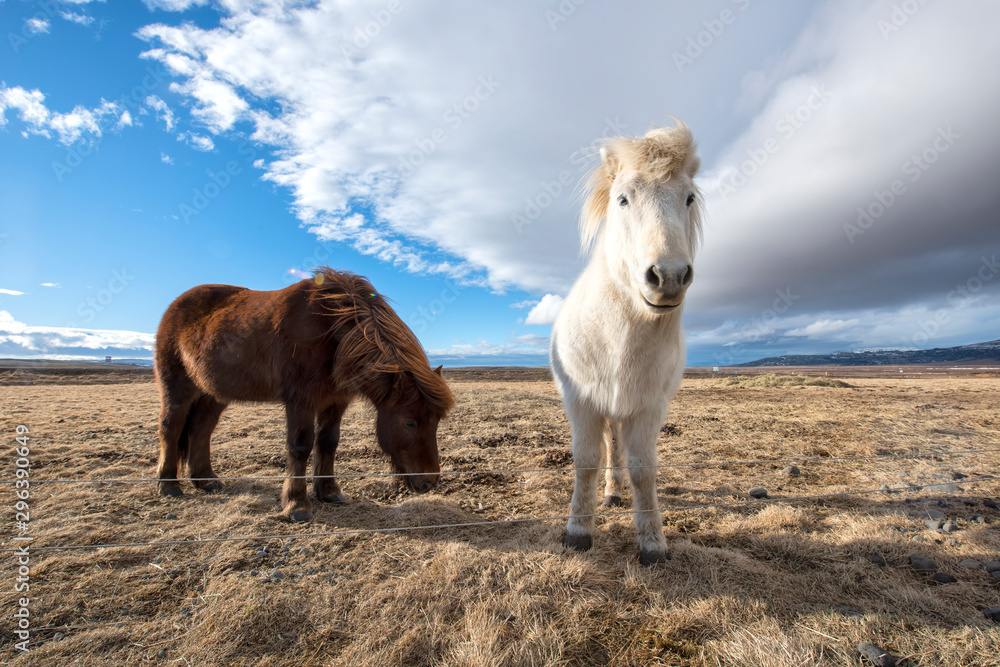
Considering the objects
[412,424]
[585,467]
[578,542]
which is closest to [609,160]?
[585,467]

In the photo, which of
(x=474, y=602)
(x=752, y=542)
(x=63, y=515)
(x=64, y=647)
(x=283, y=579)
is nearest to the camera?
(x=64, y=647)

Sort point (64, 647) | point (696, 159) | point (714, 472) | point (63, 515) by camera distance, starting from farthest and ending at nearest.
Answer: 1. point (714, 472)
2. point (63, 515)
3. point (696, 159)
4. point (64, 647)

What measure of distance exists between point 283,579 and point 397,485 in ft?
3.80

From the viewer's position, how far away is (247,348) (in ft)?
13.3

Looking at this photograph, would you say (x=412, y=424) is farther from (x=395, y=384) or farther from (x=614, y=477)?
(x=614, y=477)

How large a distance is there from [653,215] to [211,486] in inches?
214

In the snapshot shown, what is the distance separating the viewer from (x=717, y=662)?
1940 mm

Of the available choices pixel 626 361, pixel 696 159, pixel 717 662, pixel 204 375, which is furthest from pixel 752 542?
pixel 204 375

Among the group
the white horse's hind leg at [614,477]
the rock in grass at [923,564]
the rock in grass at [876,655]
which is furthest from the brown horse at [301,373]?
the rock in grass at [923,564]

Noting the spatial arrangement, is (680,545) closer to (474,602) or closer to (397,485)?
(474,602)

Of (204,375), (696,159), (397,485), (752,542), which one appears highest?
(696,159)

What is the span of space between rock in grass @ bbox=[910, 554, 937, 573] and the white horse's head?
274 cm

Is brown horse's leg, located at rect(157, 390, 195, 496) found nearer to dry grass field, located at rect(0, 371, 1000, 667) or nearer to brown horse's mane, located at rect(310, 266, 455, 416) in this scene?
dry grass field, located at rect(0, 371, 1000, 667)

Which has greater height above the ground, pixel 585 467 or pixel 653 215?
pixel 653 215
